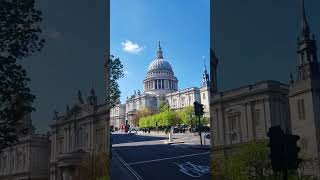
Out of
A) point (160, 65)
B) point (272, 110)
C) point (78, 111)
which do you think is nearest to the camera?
point (272, 110)

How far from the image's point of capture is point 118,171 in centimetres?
754

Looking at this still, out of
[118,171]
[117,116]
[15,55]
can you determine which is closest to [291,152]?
[118,171]

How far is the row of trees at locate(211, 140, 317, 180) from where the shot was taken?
7.63 meters

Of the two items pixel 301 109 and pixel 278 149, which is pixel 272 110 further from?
pixel 278 149

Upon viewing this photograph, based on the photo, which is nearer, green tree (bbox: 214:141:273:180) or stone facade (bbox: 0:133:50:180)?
green tree (bbox: 214:141:273:180)

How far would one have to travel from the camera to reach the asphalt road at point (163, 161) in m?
7.41

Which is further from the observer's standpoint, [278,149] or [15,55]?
[15,55]

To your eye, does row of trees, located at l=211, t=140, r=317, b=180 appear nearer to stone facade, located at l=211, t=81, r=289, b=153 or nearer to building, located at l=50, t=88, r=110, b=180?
stone facade, located at l=211, t=81, r=289, b=153

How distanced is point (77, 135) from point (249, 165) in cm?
335

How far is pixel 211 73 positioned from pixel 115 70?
67.6 inches

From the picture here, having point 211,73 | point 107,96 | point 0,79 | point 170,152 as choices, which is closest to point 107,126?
point 107,96

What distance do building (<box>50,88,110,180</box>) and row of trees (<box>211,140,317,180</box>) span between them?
78.6 inches

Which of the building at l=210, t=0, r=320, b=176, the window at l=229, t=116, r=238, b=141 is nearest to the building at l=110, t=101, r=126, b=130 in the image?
the building at l=210, t=0, r=320, b=176

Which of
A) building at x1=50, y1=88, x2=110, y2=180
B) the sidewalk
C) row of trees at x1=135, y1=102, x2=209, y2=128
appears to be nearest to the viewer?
the sidewalk
